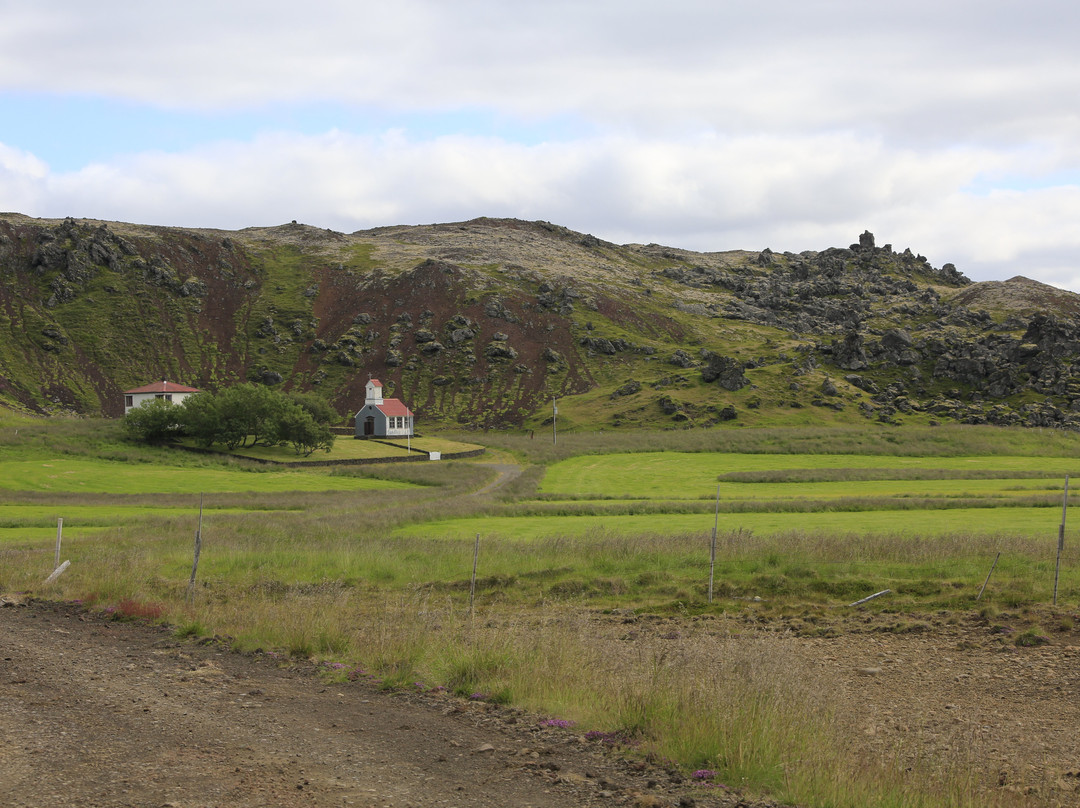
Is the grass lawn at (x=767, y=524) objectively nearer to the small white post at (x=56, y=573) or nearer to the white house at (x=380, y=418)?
the small white post at (x=56, y=573)

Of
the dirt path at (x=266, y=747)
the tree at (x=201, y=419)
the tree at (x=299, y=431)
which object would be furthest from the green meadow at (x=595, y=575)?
the tree at (x=299, y=431)

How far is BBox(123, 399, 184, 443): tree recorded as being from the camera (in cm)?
8956

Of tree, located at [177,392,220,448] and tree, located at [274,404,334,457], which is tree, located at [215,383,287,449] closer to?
tree, located at [177,392,220,448]

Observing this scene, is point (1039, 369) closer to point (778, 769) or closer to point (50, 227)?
point (778, 769)

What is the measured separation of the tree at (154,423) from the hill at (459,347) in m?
37.4

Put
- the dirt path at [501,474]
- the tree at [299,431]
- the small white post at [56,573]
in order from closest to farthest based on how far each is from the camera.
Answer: the small white post at [56,573], the dirt path at [501,474], the tree at [299,431]

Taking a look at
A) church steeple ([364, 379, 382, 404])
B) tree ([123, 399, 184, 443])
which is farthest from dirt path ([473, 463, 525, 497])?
church steeple ([364, 379, 382, 404])

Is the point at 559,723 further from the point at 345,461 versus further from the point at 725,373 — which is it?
the point at 725,373

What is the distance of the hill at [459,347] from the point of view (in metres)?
129

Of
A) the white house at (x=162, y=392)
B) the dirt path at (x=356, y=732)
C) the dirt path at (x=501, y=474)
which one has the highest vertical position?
the white house at (x=162, y=392)

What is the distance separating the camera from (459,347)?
155 m

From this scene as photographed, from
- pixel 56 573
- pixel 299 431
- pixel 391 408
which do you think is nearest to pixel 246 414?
pixel 299 431

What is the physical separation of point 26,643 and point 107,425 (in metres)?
87.8

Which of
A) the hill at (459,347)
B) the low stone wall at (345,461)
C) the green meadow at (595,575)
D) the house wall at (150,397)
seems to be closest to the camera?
the green meadow at (595,575)
